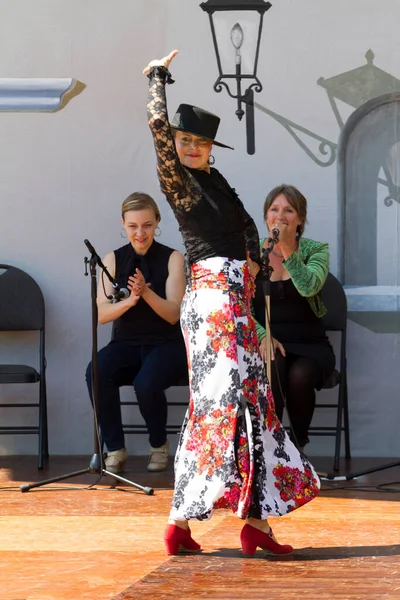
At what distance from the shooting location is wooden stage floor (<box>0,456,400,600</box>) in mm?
2838

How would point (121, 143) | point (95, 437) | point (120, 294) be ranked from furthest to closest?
point (121, 143), point (120, 294), point (95, 437)

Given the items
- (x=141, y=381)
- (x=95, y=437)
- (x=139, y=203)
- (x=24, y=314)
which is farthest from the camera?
(x=24, y=314)

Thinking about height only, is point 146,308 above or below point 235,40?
below

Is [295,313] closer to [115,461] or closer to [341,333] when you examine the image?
[341,333]

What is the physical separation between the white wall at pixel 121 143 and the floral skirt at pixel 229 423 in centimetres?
211

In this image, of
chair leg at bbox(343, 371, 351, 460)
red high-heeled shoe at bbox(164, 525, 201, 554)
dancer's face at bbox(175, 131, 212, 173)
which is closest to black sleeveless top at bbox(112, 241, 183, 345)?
chair leg at bbox(343, 371, 351, 460)

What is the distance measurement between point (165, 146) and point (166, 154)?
0.03 meters

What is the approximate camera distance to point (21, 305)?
532 cm

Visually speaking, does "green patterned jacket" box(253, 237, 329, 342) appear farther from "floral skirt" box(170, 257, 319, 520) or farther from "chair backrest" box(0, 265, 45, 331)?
"floral skirt" box(170, 257, 319, 520)

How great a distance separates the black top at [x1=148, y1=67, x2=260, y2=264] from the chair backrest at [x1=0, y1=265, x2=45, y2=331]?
213 cm

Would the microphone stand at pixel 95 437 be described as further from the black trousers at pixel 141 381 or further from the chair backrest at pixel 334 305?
the chair backrest at pixel 334 305

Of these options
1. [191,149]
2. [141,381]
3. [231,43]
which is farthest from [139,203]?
[191,149]

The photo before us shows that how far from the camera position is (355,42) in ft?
17.4

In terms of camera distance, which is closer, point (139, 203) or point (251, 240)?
point (251, 240)
